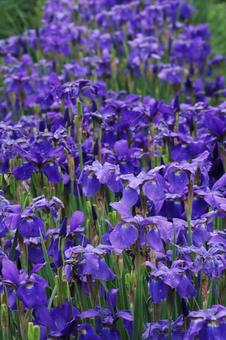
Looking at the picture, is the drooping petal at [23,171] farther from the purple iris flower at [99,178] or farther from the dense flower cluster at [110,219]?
the purple iris flower at [99,178]

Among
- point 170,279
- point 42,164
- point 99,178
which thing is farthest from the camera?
point 42,164

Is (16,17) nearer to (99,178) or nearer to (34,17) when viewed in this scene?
(34,17)

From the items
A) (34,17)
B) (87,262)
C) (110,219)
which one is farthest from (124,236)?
(34,17)

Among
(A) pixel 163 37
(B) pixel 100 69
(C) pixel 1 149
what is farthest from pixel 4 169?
(A) pixel 163 37

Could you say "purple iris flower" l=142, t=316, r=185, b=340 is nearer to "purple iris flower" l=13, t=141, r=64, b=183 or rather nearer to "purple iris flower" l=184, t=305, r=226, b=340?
"purple iris flower" l=184, t=305, r=226, b=340

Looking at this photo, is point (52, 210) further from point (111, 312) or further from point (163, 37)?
point (163, 37)

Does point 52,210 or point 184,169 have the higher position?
point 184,169
